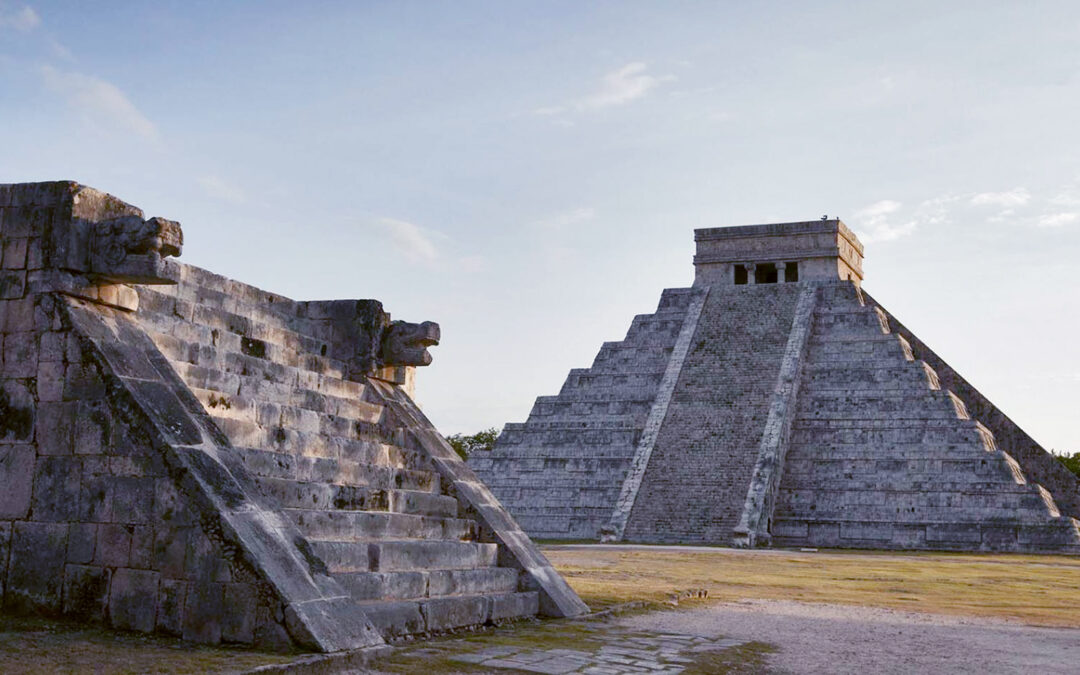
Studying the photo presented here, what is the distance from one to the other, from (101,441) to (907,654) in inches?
215

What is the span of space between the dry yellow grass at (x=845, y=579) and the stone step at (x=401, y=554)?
1672 mm

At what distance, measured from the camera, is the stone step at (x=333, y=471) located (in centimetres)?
785

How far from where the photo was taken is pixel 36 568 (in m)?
6.93

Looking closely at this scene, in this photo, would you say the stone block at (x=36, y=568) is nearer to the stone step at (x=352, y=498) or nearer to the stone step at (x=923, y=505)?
the stone step at (x=352, y=498)

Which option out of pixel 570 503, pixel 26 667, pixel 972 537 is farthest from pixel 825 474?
pixel 26 667

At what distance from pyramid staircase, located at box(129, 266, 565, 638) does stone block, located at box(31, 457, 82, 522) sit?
1030 millimetres

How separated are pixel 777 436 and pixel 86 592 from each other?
22981mm

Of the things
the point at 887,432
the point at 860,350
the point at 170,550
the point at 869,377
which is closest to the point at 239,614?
the point at 170,550

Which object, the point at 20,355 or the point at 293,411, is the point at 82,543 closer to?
the point at 20,355

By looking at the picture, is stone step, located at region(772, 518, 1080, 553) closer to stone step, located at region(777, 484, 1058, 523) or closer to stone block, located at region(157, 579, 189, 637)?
stone step, located at region(777, 484, 1058, 523)

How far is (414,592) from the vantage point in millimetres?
7953

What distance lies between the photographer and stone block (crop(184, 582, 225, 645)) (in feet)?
Answer: 20.9

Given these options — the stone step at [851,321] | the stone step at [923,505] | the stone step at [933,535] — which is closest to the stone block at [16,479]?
the stone step at [933,535]

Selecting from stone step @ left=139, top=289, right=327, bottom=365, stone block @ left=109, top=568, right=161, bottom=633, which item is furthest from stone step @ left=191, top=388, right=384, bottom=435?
stone block @ left=109, top=568, right=161, bottom=633
